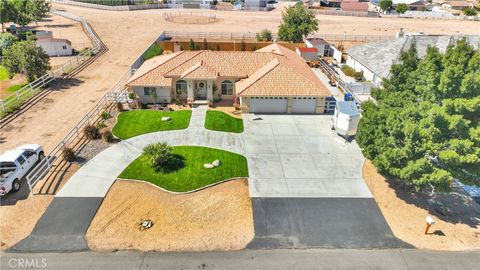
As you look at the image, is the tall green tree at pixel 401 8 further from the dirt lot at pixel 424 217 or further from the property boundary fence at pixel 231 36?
the dirt lot at pixel 424 217

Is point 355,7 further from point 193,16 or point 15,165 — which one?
point 15,165

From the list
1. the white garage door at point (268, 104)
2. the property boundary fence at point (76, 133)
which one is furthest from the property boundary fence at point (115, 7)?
the white garage door at point (268, 104)

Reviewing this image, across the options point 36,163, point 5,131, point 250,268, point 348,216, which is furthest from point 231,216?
point 5,131

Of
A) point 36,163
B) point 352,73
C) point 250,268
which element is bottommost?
point 250,268

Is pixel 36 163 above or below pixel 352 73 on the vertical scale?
below

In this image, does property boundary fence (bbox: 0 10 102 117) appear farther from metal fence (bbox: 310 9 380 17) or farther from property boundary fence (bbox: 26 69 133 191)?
metal fence (bbox: 310 9 380 17)

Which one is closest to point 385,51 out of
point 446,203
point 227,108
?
point 227,108

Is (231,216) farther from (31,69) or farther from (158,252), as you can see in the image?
(31,69)

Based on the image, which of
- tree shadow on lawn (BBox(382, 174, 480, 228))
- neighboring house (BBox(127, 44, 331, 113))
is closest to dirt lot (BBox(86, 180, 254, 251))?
tree shadow on lawn (BBox(382, 174, 480, 228))
